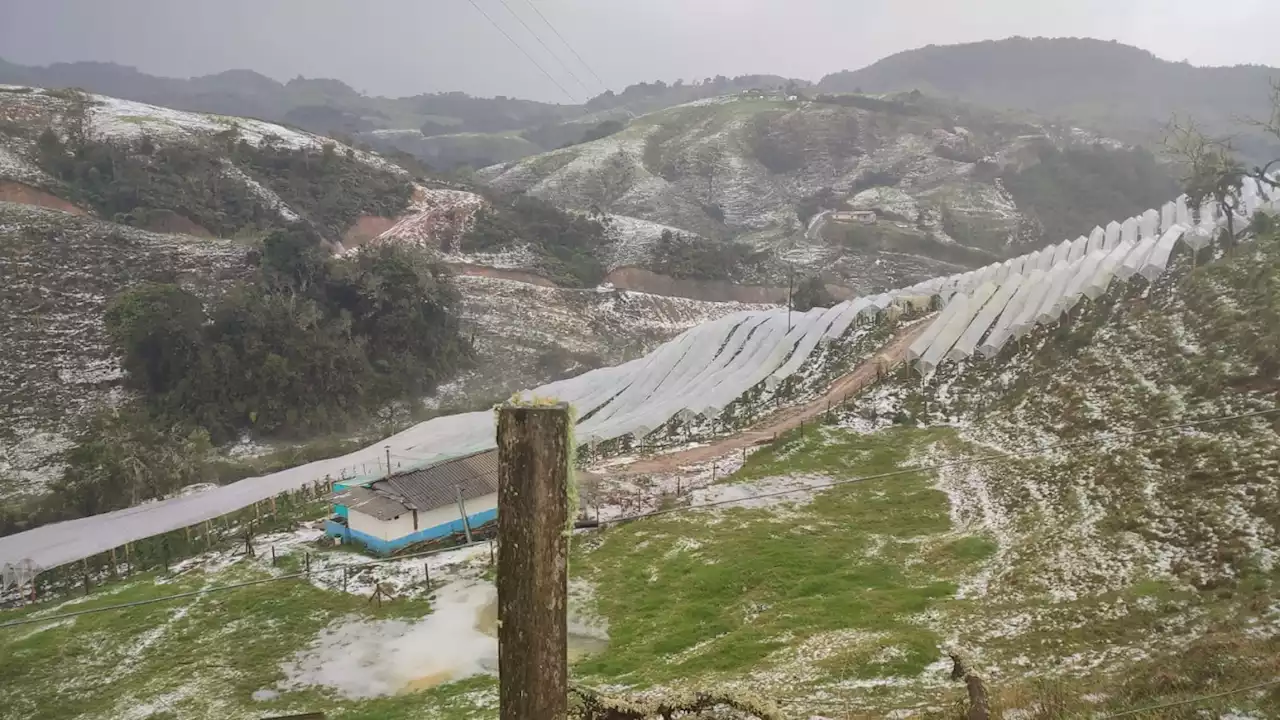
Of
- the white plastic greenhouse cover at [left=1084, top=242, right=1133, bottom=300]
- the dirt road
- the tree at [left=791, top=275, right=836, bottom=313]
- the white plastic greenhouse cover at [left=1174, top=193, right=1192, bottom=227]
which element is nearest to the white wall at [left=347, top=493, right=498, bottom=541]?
the dirt road

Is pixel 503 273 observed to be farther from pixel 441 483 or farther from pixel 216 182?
pixel 441 483

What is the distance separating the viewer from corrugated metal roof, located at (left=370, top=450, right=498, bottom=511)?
24.1m

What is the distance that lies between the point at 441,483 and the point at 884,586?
1396 centimetres

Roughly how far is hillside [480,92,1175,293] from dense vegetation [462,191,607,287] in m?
5.91

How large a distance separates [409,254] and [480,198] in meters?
25.3

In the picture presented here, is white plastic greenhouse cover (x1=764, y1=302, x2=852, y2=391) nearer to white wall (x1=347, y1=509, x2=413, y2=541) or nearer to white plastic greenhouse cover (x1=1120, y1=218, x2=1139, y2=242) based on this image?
white plastic greenhouse cover (x1=1120, y1=218, x2=1139, y2=242)

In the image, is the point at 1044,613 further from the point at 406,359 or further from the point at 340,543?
the point at 406,359

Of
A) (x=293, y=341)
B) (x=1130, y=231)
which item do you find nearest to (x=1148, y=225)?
(x=1130, y=231)

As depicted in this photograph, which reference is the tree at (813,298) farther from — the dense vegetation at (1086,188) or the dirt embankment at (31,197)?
the dirt embankment at (31,197)

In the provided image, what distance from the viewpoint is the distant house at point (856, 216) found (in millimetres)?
84812

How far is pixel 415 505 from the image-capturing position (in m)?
23.8

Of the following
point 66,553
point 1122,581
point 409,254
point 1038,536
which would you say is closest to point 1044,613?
point 1122,581

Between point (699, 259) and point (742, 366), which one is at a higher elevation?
point (699, 259)

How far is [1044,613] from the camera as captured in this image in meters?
14.2
